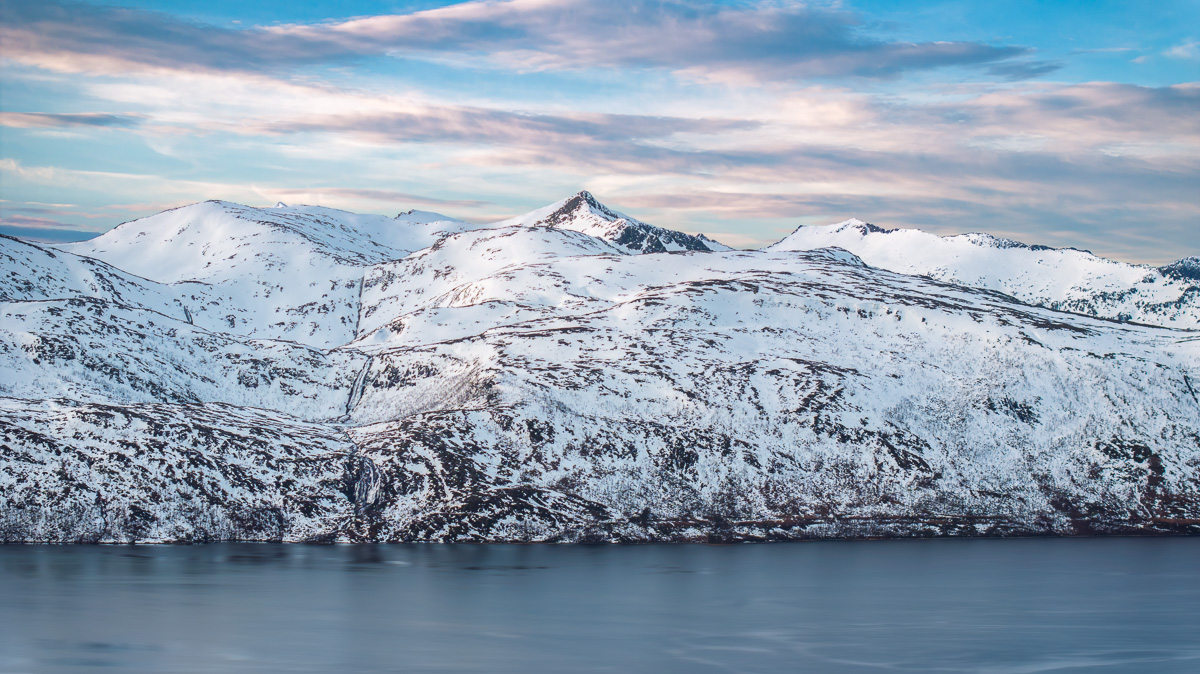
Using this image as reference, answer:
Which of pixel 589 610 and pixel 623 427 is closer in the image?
pixel 589 610

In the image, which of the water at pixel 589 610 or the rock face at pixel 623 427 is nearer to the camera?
the water at pixel 589 610

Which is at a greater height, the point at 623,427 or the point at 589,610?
the point at 623,427

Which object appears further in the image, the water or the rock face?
the rock face

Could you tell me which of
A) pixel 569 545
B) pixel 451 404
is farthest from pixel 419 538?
pixel 451 404

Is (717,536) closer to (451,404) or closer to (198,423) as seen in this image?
(451,404)
